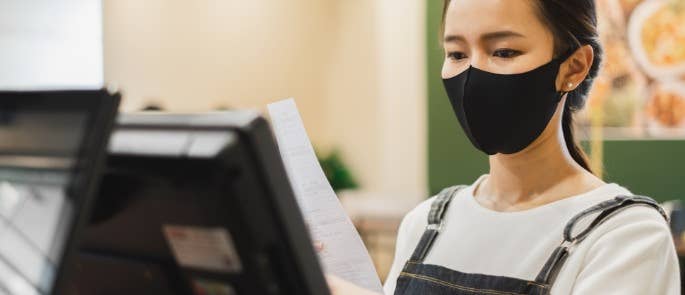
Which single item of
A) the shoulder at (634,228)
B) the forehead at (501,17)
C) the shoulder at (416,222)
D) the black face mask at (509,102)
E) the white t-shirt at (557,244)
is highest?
the forehead at (501,17)

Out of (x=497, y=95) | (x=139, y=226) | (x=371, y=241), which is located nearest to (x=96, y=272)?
(x=139, y=226)

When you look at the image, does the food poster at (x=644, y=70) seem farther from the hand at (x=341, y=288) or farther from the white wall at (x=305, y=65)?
the hand at (x=341, y=288)

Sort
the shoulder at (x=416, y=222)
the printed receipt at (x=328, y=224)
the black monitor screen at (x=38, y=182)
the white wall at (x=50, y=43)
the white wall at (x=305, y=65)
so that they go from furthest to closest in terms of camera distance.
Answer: the white wall at (x=305, y=65) < the white wall at (x=50, y=43) < the shoulder at (x=416, y=222) < the printed receipt at (x=328, y=224) < the black monitor screen at (x=38, y=182)

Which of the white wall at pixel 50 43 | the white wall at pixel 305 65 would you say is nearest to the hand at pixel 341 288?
the white wall at pixel 50 43

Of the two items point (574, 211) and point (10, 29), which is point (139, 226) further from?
point (10, 29)

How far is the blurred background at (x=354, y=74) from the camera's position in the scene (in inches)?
167

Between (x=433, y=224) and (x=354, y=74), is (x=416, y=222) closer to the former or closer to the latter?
(x=433, y=224)

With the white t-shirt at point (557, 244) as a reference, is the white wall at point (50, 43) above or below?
below

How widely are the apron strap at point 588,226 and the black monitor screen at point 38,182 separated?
78cm

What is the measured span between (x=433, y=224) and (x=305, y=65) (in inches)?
188

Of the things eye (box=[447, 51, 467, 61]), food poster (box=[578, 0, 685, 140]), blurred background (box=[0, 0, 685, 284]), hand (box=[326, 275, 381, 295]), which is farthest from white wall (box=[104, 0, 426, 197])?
hand (box=[326, 275, 381, 295])

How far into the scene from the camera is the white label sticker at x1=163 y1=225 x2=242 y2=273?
0.67m

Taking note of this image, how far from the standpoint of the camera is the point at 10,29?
13.4ft

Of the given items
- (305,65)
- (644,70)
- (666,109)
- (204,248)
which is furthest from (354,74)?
(204,248)
